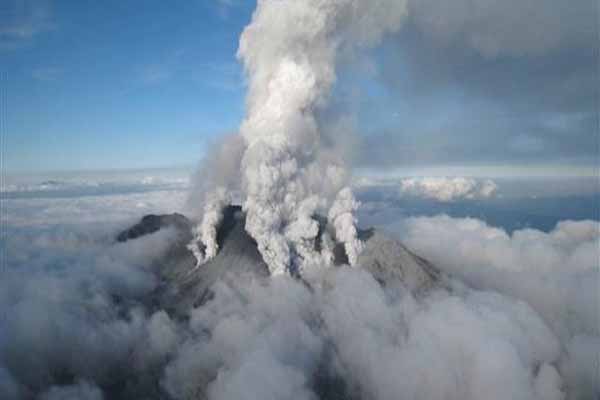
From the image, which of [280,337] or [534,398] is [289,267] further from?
[534,398]

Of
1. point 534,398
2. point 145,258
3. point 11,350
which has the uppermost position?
point 145,258

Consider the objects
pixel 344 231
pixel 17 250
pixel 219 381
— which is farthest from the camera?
pixel 17 250

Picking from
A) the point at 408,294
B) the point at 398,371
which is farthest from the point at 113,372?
the point at 408,294

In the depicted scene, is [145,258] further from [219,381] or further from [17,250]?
[219,381]

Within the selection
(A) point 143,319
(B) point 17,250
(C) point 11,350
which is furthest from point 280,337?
(B) point 17,250

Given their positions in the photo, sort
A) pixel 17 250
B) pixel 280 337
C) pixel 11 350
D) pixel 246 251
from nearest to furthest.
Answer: pixel 11 350 < pixel 280 337 < pixel 246 251 < pixel 17 250

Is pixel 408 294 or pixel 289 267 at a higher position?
pixel 289 267

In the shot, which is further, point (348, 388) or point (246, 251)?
point (246, 251)
